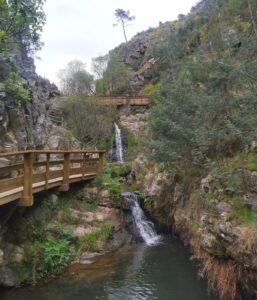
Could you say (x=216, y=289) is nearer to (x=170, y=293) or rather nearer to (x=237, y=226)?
(x=170, y=293)

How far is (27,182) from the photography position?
7824 mm

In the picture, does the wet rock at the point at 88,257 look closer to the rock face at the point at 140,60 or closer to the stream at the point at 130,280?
the stream at the point at 130,280

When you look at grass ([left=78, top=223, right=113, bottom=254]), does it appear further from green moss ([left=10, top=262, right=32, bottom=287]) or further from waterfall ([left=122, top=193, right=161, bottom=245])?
green moss ([left=10, top=262, right=32, bottom=287])

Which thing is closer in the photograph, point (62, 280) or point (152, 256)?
point (62, 280)

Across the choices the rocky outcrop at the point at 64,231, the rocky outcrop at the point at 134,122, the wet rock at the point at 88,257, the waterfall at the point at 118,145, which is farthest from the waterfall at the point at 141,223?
the rocky outcrop at the point at 134,122

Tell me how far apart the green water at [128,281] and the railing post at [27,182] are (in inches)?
83.8

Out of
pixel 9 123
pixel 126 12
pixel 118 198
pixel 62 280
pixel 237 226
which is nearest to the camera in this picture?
pixel 237 226

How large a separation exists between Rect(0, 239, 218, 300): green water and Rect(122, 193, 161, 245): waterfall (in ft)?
5.57

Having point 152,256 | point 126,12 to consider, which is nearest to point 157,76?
point 126,12

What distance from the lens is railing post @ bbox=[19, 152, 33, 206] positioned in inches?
305

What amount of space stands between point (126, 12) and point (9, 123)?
163 ft

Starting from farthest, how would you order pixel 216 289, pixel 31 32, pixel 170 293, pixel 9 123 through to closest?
pixel 9 123
pixel 31 32
pixel 170 293
pixel 216 289

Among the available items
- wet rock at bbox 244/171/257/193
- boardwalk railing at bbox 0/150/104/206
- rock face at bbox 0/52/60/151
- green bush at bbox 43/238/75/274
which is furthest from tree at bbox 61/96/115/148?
wet rock at bbox 244/171/257/193

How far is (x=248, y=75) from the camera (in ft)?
32.5
